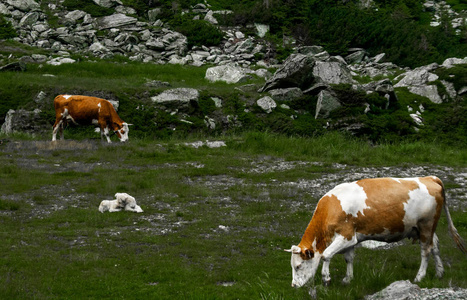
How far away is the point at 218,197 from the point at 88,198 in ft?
16.2

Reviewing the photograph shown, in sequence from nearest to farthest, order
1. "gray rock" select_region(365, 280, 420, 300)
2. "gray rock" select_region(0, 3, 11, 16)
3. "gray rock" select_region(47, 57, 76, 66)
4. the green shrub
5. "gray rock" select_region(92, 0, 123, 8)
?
"gray rock" select_region(365, 280, 420, 300)
"gray rock" select_region(47, 57, 76, 66)
the green shrub
"gray rock" select_region(0, 3, 11, 16)
"gray rock" select_region(92, 0, 123, 8)

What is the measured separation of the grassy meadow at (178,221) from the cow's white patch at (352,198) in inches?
56.2

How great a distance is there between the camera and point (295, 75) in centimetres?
3616

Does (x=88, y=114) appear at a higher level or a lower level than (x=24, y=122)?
higher

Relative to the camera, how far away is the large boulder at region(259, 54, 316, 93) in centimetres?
3597

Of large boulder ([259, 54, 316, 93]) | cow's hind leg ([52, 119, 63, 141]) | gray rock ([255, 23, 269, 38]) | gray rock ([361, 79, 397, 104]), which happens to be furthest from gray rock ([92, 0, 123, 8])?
gray rock ([361, 79, 397, 104])

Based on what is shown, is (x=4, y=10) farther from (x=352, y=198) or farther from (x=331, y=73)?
(x=352, y=198)

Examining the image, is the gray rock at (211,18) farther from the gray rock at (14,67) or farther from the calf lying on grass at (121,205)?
the calf lying on grass at (121,205)

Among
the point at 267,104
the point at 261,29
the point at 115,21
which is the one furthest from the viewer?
the point at 261,29

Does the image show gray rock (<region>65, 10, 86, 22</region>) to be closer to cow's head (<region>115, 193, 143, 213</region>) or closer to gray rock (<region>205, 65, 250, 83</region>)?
gray rock (<region>205, 65, 250, 83</region>)

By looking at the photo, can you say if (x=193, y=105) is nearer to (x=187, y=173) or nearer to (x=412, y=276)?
(x=187, y=173)

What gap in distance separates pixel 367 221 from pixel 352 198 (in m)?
0.57

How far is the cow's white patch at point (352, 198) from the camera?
10.2m

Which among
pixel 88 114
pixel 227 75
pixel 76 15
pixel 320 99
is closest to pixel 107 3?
pixel 76 15
